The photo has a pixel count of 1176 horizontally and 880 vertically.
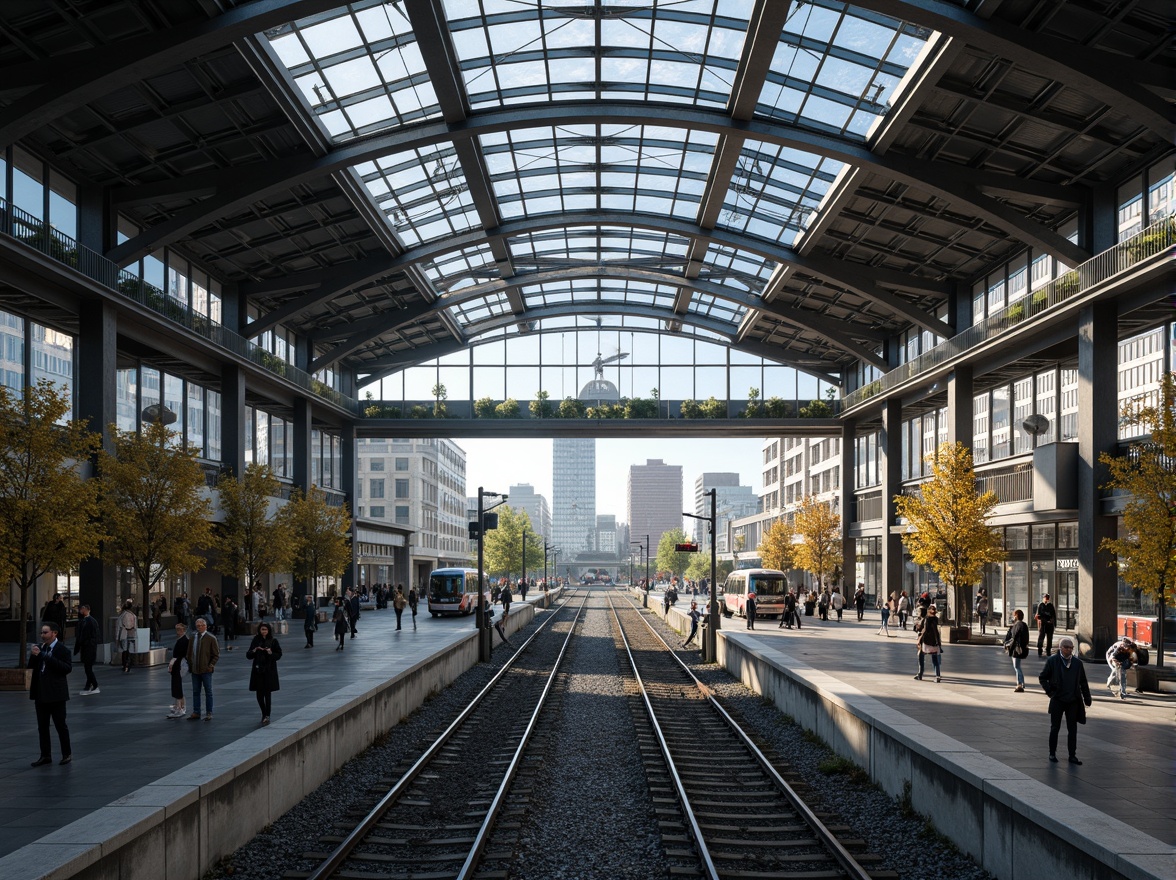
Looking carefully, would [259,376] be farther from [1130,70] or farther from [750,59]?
[1130,70]

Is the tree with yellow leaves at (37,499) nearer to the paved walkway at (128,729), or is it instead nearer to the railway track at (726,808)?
the paved walkway at (128,729)

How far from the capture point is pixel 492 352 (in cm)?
5497

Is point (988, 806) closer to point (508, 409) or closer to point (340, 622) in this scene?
point (340, 622)

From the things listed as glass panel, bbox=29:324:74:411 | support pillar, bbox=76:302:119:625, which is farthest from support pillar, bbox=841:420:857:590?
glass panel, bbox=29:324:74:411

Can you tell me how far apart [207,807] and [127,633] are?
14.9m

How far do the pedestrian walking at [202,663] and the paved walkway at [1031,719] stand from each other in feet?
33.8

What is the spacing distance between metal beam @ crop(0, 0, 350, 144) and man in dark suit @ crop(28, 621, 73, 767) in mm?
14245

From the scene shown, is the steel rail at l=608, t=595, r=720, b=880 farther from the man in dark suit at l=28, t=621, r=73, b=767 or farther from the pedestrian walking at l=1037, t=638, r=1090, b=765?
the man in dark suit at l=28, t=621, r=73, b=767

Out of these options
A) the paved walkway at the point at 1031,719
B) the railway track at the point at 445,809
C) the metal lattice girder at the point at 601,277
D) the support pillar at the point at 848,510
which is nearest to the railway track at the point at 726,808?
the railway track at the point at 445,809

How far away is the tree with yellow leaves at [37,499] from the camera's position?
19.0 metres

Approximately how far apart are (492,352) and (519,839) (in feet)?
150

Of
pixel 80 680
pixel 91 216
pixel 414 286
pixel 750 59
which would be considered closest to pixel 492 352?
pixel 414 286

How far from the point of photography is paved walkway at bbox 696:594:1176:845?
985cm

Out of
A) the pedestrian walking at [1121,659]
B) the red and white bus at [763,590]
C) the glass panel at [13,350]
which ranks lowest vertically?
the red and white bus at [763,590]
